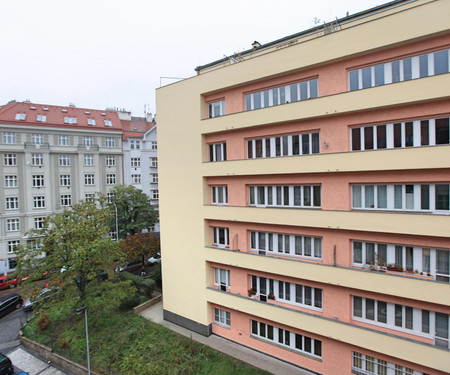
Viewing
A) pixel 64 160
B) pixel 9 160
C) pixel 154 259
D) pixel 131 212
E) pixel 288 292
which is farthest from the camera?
pixel 64 160

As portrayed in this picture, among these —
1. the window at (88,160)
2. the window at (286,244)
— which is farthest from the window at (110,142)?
the window at (286,244)

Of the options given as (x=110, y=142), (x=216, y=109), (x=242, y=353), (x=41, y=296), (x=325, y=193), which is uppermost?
(x=110, y=142)

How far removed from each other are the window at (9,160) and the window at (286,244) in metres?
33.7

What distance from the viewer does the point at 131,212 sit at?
31.4 m

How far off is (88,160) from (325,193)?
3530 cm

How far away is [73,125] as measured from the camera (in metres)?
35.7

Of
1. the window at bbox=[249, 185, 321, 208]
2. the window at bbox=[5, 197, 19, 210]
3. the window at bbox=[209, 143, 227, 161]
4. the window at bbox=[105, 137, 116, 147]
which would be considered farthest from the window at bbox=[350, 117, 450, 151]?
the window at bbox=[5, 197, 19, 210]

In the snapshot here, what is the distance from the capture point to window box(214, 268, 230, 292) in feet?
51.1

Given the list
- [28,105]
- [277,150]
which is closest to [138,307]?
[277,150]

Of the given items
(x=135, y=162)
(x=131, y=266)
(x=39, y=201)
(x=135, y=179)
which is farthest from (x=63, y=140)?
(x=131, y=266)

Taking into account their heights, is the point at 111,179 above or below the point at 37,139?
below

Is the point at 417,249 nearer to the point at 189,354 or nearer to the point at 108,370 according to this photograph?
the point at 189,354

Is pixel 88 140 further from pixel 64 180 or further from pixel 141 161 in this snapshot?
pixel 141 161

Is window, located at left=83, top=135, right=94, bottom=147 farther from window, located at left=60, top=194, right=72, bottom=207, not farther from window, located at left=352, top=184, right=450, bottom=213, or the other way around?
window, located at left=352, top=184, right=450, bottom=213
